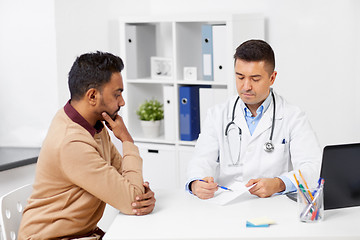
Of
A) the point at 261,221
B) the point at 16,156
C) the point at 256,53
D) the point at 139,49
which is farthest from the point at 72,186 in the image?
the point at 139,49

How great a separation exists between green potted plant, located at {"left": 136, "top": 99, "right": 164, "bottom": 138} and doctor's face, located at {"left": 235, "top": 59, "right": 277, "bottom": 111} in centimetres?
160

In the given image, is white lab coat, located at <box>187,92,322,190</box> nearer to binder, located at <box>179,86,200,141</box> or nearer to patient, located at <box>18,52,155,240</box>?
patient, located at <box>18,52,155,240</box>

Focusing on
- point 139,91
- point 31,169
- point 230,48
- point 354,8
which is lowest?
point 31,169

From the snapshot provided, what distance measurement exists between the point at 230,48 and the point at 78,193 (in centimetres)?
170

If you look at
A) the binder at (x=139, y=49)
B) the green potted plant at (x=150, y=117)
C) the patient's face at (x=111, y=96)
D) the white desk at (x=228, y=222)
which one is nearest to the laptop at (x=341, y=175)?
the white desk at (x=228, y=222)

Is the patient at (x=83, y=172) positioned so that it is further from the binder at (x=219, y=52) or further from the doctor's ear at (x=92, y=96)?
the binder at (x=219, y=52)

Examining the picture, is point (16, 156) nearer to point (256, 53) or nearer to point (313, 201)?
point (256, 53)

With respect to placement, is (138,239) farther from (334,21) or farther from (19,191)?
(334,21)

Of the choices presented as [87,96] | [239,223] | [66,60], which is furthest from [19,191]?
[66,60]

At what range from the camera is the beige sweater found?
1990 mm

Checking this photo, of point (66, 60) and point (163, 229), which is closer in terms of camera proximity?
point (163, 229)

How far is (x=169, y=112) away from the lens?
3.84m

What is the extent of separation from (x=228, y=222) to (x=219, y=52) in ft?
5.89

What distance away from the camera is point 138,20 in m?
3.82
